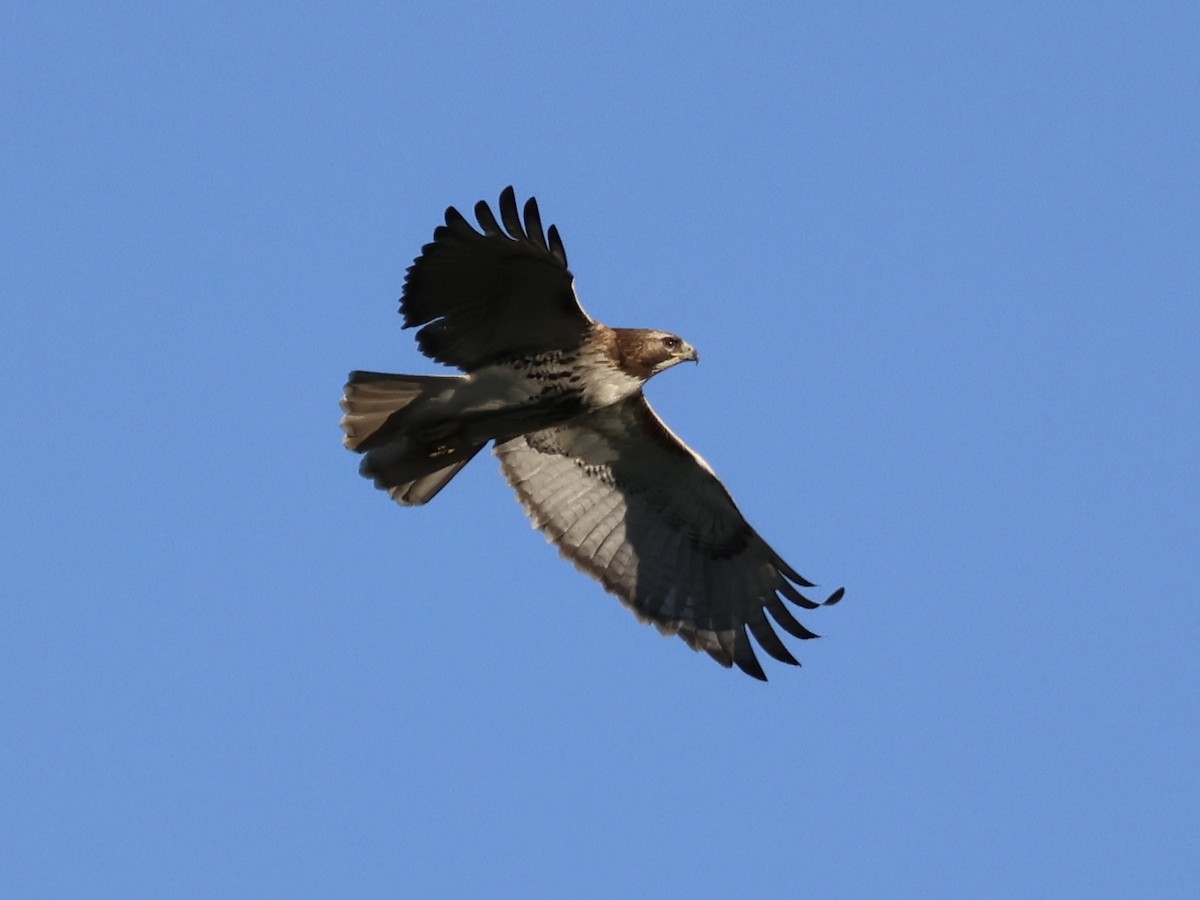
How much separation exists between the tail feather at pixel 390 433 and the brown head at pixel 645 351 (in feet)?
3.52

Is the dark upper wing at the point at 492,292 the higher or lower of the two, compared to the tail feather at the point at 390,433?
higher

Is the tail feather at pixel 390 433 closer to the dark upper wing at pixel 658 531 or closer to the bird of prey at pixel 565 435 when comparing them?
the bird of prey at pixel 565 435

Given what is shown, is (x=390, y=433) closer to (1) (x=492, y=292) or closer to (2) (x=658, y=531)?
(1) (x=492, y=292)

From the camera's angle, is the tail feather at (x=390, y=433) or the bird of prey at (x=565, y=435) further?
the tail feather at (x=390, y=433)

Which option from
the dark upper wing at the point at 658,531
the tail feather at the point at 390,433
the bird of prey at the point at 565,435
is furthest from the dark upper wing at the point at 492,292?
the dark upper wing at the point at 658,531

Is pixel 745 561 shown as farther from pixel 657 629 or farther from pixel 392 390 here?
pixel 392 390

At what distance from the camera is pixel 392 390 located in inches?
472

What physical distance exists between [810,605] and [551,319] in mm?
2976

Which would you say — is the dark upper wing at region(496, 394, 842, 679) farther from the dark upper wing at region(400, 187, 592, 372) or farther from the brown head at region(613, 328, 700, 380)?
the dark upper wing at region(400, 187, 592, 372)

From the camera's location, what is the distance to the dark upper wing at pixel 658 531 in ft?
43.9

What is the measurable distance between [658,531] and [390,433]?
2.55m

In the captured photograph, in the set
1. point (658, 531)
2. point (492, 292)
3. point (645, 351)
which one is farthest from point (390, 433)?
point (658, 531)

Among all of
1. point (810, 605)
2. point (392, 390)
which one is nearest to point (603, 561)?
point (810, 605)

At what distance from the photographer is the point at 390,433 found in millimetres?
12055
